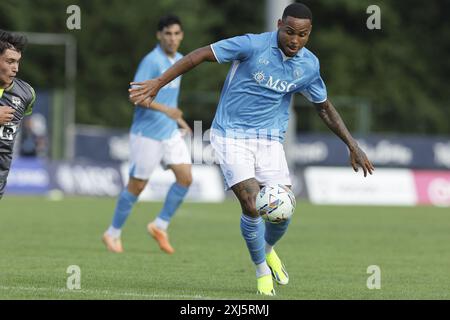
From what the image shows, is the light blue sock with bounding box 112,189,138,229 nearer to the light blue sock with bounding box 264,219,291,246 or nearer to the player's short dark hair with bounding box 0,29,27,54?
the light blue sock with bounding box 264,219,291,246

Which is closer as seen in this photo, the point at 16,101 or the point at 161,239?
the point at 16,101

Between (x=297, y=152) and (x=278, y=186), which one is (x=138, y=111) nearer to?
(x=278, y=186)

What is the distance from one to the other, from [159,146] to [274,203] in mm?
4475

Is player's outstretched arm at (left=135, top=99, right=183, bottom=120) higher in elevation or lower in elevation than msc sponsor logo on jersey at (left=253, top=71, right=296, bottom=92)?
higher

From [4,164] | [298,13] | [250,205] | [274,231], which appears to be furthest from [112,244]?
[298,13]

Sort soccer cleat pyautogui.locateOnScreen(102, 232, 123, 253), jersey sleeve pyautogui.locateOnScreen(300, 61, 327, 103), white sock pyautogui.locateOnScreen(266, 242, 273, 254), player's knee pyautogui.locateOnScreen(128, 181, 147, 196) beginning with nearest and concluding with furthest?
1. jersey sleeve pyautogui.locateOnScreen(300, 61, 327, 103)
2. white sock pyautogui.locateOnScreen(266, 242, 273, 254)
3. soccer cleat pyautogui.locateOnScreen(102, 232, 123, 253)
4. player's knee pyautogui.locateOnScreen(128, 181, 147, 196)

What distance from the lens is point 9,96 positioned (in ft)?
30.5

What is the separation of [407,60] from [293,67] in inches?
1317

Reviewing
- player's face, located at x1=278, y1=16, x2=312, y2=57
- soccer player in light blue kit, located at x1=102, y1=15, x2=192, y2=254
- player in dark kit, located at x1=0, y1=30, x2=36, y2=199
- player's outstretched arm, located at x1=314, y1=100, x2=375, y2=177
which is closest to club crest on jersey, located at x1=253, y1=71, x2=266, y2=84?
player's face, located at x1=278, y1=16, x2=312, y2=57

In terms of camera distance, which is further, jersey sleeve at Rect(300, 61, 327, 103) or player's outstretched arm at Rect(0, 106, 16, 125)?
jersey sleeve at Rect(300, 61, 327, 103)

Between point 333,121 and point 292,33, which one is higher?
point 292,33

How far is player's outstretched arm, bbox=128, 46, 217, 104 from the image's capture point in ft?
28.8

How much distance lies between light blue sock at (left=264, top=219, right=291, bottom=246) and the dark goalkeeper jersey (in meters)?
2.30

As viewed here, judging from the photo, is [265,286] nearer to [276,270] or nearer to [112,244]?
[276,270]
